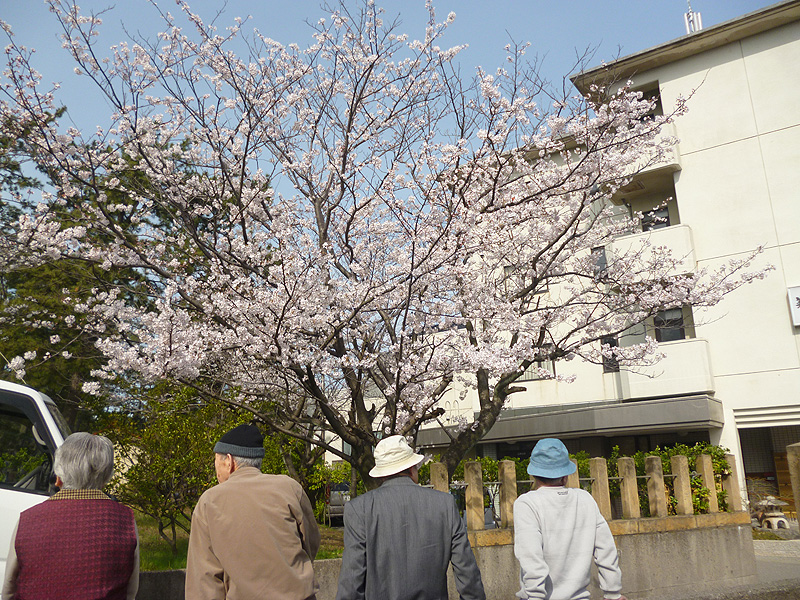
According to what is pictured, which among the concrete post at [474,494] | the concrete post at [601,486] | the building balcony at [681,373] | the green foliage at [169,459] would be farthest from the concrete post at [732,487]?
the green foliage at [169,459]

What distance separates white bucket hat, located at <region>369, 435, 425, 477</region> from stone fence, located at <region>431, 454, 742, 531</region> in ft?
12.7

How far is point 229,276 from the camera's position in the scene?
25.6ft

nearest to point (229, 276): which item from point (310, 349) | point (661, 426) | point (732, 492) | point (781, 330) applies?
point (310, 349)

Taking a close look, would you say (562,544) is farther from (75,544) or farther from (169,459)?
(169,459)

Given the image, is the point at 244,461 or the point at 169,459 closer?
the point at 244,461

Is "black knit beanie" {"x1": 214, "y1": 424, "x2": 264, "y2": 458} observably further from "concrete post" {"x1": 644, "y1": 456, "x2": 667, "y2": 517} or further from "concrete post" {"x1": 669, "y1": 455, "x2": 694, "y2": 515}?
"concrete post" {"x1": 669, "y1": 455, "x2": 694, "y2": 515}

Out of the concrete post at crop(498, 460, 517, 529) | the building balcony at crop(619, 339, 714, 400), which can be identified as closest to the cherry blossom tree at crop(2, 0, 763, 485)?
the concrete post at crop(498, 460, 517, 529)

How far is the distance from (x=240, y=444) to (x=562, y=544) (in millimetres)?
1722

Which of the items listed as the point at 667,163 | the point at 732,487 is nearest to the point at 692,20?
the point at 667,163

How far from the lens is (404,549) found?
305 cm

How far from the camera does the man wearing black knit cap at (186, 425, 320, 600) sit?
2828mm

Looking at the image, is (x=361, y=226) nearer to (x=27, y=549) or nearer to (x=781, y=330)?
(x=27, y=549)

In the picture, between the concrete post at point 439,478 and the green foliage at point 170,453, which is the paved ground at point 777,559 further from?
the green foliage at point 170,453

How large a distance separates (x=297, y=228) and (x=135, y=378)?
3.41 m
